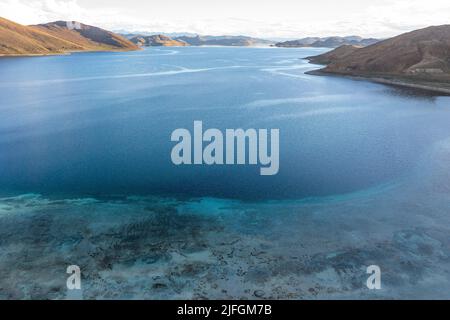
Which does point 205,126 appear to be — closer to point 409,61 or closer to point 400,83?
point 400,83

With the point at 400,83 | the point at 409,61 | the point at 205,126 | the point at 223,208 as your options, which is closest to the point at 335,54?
the point at 409,61

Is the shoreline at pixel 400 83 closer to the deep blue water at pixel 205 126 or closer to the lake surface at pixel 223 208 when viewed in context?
the deep blue water at pixel 205 126

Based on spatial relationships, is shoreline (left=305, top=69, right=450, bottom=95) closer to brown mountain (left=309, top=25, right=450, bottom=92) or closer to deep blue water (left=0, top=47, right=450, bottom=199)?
brown mountain (left=309, top=25, right=450, bottom=92)

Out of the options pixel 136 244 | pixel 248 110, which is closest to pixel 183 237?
pixel 136 244

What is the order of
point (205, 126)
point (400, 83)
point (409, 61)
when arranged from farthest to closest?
point (409, 61)
point (400, 83)
point (205, 126)
